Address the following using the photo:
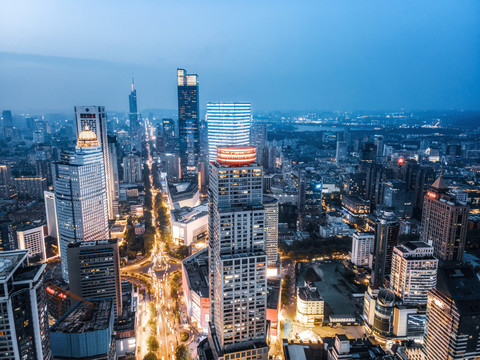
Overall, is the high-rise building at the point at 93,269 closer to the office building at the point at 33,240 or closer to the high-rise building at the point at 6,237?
the office building at the point at 33,240

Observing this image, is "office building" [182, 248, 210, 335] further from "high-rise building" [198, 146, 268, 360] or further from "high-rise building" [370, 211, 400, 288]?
"high-rise building" [370, 211, 400, 288]

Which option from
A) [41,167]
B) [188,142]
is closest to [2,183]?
[41,167]

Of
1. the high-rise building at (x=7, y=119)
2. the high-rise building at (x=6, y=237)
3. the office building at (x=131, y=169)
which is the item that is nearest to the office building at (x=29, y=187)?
the office building at (x=131, y=169)

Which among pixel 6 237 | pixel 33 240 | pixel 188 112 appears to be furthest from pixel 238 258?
pixel 188 112

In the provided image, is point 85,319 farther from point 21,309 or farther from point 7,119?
point 7,119

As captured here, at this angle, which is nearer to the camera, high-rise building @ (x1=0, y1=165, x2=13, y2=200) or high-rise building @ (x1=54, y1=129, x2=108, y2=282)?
high-rise building @ (x1=54, y1=129, x2=108, y2=282)

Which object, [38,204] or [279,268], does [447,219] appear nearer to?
[279,268]

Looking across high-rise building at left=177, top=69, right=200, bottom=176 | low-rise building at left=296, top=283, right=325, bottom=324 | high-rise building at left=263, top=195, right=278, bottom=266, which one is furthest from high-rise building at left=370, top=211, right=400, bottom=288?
high-rise building at left=177, top=69, right=200, bottom=176
